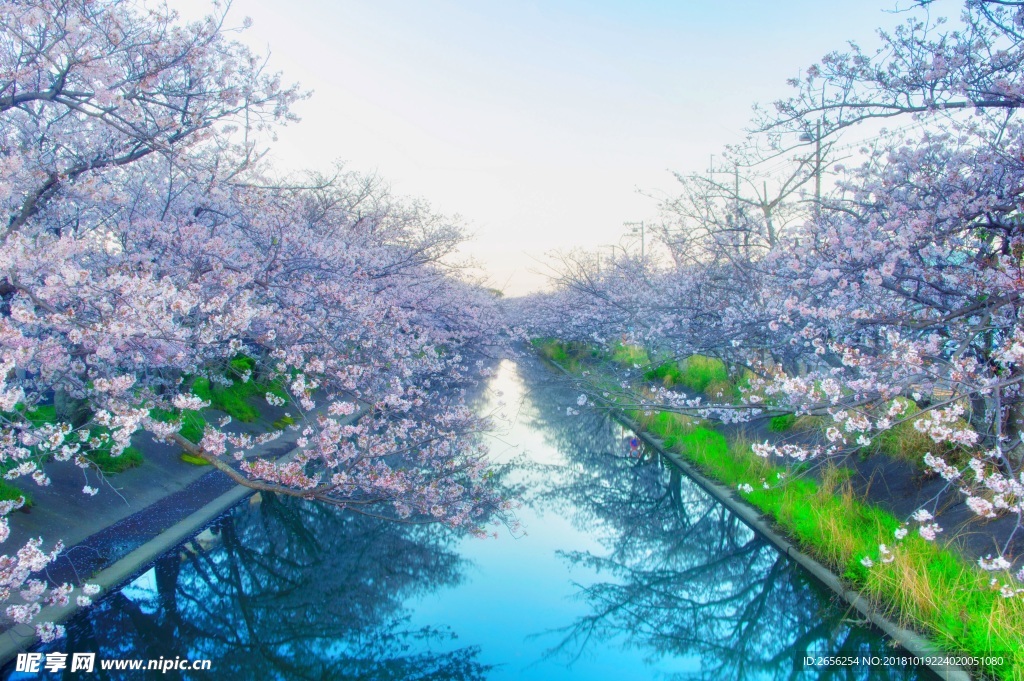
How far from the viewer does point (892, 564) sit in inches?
300

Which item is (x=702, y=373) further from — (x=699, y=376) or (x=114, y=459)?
(x=114, y=459)

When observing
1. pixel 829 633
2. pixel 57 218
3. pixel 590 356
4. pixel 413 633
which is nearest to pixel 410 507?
pixel 413 633

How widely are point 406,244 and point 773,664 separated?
20464 mm

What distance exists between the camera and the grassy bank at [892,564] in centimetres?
615

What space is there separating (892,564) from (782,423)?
748cm

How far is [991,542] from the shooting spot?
7.82 meters

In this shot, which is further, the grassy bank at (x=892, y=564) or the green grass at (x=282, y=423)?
the green grass at (x=282, y=423)

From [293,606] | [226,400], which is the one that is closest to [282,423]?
[226,400]

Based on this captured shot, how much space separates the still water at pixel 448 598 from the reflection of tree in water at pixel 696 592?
0.09 feet

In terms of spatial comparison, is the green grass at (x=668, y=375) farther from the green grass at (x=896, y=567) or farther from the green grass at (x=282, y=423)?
the green grass at (x=282, y=423)

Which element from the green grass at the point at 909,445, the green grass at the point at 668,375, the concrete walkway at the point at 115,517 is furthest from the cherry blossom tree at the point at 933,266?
the green grass at the point at 668,375

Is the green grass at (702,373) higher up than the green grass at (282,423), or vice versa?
the green grass at (702,373)

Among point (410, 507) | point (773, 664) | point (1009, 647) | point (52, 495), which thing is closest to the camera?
point (1009, 647)

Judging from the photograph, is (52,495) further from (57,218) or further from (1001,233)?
(1001,233)
